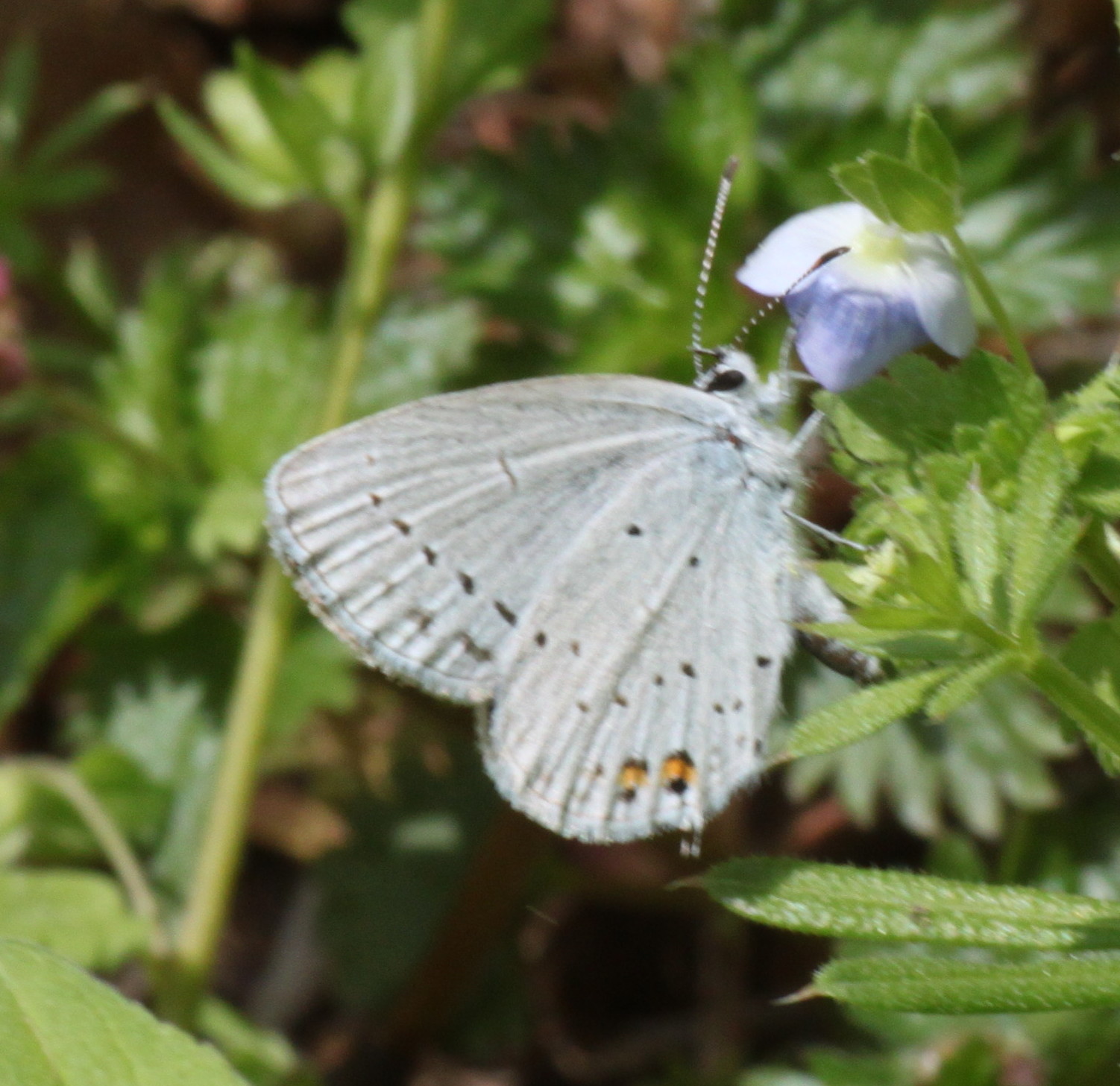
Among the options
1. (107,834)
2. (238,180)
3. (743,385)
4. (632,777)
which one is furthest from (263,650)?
(743,385)

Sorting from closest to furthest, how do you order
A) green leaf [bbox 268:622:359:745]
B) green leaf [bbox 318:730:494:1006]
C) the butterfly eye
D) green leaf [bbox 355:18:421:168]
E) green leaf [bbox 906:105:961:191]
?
green leaf [bbox 906:105:961:191]
the butterfly eye
green leaf [bbox 355:18:421:168]
green leaf [bbox 268:622:359:745]
green leaf [bbox 318:730:494:1006]

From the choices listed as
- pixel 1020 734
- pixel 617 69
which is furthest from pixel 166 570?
pixel 617 69

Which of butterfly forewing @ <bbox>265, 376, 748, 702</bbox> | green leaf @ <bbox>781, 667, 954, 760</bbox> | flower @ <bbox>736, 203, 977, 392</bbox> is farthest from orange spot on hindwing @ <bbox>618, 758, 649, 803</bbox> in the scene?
flower @ <bbox>736, 203, 977, 392</bbox>

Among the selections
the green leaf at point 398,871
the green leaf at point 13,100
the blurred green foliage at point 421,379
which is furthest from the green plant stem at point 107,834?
the green leaf at point 13,100

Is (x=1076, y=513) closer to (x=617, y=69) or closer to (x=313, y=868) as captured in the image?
(x=313, y=868)

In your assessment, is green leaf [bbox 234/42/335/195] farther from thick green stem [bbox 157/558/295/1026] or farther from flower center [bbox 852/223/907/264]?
flower center [bbox 852/223/907/264]

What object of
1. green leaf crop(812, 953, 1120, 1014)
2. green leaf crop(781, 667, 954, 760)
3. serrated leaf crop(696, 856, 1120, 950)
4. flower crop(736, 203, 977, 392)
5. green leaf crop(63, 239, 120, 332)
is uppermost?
green leaf crop(63, 239, 120, 332)

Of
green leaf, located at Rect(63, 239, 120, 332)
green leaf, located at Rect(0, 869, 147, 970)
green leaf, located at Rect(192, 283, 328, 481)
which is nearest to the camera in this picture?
green leaf, located at Rect(0, 869, 147, 970)
